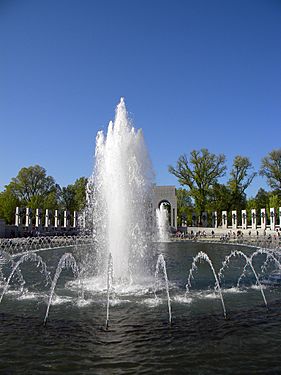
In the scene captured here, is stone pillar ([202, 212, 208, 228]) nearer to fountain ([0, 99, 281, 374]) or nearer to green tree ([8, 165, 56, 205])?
green tree ([8, 165, 56, 205])

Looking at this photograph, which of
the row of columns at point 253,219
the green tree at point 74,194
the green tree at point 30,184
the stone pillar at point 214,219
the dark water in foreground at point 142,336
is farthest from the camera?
the green tree at point 74,194

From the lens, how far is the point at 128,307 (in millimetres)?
9648

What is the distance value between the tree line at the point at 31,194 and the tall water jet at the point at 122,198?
49014mm

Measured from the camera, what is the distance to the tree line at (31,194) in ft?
200

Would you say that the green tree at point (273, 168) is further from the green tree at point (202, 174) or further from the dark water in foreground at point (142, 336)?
the dark water in foreground at point (142, 336)

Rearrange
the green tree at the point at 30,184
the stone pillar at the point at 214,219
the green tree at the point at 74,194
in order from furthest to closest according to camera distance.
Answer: the green tree at the point at 74,194 < the green tree at the point at 30,184 < the stone pillar at the point at 214,219

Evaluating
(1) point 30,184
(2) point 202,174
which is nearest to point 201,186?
(2) point 202,174

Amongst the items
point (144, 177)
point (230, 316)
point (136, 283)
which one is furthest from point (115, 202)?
point (230, 316)

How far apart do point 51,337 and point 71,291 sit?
15.5ft

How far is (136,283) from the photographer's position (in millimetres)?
12961

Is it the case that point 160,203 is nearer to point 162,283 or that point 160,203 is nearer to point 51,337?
point 162,283

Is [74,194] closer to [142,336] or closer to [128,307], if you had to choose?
[128,307]

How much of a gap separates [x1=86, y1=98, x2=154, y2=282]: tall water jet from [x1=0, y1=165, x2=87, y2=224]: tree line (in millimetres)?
49014

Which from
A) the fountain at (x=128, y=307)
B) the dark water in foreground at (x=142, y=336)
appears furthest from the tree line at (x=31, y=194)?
the dark water in foreground at (x=142, y=336)
